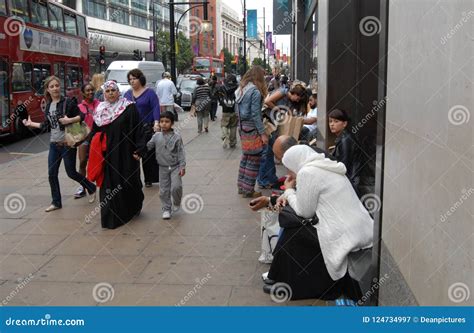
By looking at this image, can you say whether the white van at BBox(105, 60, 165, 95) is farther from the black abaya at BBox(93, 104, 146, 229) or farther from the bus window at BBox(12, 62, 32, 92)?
the black abaya at BBox(93, 104, 146, 229)

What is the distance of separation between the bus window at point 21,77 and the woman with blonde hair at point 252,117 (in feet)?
32.5

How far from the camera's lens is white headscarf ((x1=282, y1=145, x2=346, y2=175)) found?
3.94 m

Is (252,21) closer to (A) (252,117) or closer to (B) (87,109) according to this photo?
(B) (87,109)

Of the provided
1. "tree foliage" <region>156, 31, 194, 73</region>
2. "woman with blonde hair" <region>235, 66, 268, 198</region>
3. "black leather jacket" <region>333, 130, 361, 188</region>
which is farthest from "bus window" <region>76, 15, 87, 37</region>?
"tree foliage" <region>156, 31, 194, 73</region>

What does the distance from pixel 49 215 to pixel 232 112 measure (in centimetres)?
586

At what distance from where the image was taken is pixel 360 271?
3826mm

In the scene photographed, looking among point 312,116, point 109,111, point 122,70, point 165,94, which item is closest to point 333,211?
point 109,111

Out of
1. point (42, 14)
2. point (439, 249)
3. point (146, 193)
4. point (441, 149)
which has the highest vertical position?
point (42, 14)

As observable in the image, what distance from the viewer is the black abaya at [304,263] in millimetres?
4020

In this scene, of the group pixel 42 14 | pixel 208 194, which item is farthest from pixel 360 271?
pixel 42 14

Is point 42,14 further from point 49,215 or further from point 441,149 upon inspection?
point 441,149

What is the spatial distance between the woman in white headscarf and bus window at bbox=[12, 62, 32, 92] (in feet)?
42.3

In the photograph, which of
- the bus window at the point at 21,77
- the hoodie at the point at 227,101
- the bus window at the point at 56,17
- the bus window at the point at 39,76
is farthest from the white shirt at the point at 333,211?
the bus window at the point at 56,17

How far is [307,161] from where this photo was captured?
159 inches
